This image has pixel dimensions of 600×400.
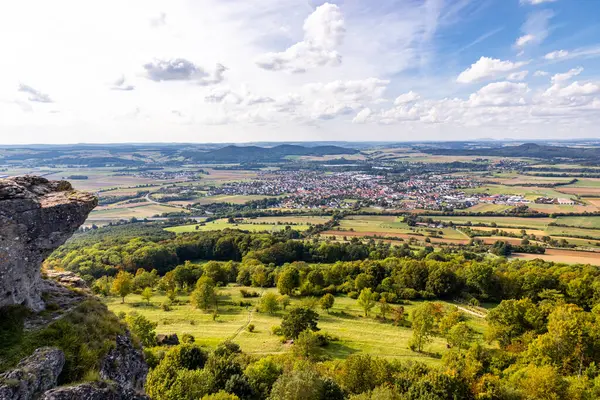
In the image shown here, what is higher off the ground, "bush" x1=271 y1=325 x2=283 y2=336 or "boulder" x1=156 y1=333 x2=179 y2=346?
"boulder" x1=156 y1=333 x2=179 y2=346

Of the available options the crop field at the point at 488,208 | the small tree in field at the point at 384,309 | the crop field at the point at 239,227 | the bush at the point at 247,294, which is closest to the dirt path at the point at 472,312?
the small tree in field at the point at 384,309

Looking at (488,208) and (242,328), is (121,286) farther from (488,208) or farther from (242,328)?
(488,208)

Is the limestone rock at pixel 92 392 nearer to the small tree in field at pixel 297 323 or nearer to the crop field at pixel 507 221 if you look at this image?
the small tree in field at pixel 297 323

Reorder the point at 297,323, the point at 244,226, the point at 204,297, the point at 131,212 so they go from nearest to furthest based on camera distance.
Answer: the point at 297,323 → the point at 204,297 → the point at 244,226 → the point at 131,212

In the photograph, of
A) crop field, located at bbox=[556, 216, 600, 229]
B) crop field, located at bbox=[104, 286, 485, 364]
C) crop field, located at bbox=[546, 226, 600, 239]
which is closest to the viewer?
crop field, located at bbox=[104, 286, 485, 364]

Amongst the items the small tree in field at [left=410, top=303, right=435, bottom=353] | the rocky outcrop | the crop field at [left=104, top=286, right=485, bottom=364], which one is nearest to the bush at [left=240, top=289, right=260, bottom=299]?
the crop field at [left=104, top=286, right=485, bottom=364]

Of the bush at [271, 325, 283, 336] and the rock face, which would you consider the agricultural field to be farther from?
the rock face

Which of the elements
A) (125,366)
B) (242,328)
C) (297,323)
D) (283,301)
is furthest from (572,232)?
(125,366)
